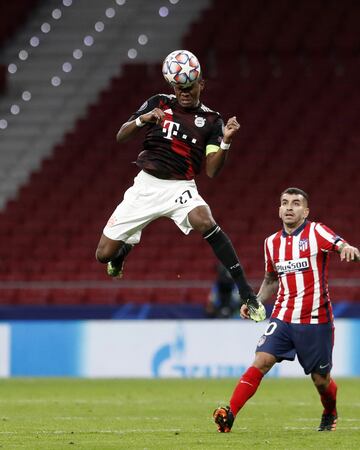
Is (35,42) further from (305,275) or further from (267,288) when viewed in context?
(305,275)

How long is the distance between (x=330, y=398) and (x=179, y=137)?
2.35 metres

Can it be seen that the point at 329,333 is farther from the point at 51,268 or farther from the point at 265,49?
the point at 265,49

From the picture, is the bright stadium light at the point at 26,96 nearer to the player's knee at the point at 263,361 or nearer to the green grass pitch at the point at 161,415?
the green grass pitch at the point at 161,415

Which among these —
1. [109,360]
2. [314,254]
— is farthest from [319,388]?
[109,360]

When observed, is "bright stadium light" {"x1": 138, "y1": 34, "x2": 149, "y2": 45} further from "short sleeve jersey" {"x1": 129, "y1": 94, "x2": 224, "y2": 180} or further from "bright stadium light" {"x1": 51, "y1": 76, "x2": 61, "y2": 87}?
"short sleeve jersey" {"x1": 129, "y1": 94, "x2": 224, "y2": 180}

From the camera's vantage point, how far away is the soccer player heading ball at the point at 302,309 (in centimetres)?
844

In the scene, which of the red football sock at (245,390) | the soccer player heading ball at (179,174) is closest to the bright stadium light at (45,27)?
the soccer player heading ball at (179,174)

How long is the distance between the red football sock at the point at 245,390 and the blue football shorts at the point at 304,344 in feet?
0.63

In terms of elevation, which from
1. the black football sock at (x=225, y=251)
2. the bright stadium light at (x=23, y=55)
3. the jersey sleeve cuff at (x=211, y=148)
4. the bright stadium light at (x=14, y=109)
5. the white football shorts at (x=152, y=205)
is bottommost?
the black football sock at (x=225, y=251)

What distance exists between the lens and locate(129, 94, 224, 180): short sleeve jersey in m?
9.12

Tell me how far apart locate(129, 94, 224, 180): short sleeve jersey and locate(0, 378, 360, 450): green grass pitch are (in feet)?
6.69

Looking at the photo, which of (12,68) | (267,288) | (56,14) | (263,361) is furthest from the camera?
(56,14)

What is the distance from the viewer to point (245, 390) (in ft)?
27.2

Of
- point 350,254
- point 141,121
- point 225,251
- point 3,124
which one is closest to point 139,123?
point 141,121
